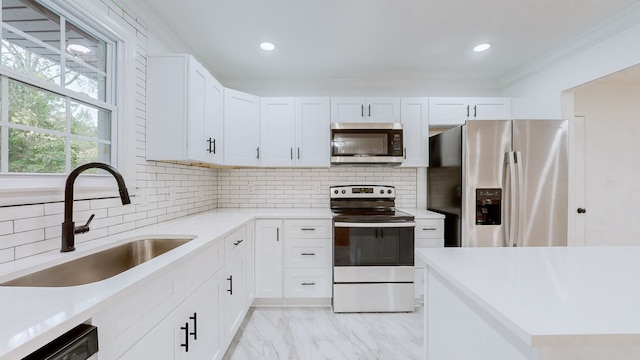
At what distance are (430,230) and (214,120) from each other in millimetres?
2417

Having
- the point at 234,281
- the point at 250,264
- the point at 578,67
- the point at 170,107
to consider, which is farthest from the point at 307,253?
the point at 578,67

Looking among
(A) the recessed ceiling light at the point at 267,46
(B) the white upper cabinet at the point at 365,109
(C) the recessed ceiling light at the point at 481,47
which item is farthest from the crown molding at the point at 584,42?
(A) the recessed ceiling light at the point at 267,46

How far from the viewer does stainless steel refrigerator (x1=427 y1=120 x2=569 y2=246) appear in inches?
93.4

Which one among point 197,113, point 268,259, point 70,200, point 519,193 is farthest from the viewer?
point 268,259

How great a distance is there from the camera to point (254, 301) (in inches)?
105

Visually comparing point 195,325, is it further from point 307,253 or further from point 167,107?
point 167,107

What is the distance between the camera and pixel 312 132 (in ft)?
9.81

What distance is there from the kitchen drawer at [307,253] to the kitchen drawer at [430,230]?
0.95 meters

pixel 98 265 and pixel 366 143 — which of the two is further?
pixel 366 143

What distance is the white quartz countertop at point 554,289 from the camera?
60 cm

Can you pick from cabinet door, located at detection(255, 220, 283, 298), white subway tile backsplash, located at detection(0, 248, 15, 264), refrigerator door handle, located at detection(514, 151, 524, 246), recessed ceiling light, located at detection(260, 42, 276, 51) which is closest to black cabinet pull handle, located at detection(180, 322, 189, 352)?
white subway tile backsplash, located at detection(0, 248, 15, 264)

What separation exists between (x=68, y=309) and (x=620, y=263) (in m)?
1.98

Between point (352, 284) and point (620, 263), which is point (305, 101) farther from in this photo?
point (620, 263)

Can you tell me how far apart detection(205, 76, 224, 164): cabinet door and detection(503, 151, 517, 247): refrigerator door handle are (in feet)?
8.83
